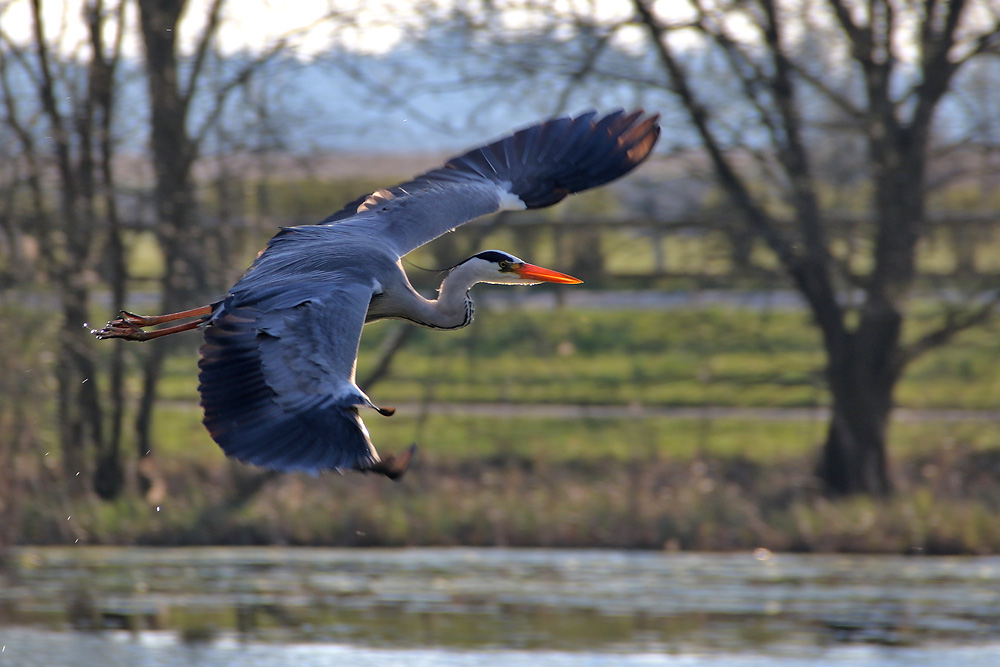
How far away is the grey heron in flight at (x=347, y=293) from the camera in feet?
17.5

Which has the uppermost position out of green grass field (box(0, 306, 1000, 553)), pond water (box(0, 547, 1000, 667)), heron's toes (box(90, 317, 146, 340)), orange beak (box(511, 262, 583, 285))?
orange beak (box(511, 262, 583, 285))

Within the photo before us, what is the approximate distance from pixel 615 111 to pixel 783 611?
432 centimetres

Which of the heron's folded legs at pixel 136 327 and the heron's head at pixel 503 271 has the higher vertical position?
the heron's head at pixel 503 271

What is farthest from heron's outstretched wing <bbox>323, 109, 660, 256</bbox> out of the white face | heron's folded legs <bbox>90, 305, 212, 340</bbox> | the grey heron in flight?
heron's folded legs <bbox>90, 305, 212, 340</bbox>

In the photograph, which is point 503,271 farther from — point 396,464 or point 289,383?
point 396,464

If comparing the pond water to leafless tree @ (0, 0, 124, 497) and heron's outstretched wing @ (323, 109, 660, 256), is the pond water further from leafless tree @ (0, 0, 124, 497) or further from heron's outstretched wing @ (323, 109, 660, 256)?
heron's outstretched wing @ (323, 109, 660, 256)

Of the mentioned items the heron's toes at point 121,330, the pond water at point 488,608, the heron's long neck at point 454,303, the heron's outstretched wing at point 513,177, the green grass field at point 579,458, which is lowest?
the pond water at point 488,608

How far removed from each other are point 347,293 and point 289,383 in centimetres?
71

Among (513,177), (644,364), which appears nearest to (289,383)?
(513,177)

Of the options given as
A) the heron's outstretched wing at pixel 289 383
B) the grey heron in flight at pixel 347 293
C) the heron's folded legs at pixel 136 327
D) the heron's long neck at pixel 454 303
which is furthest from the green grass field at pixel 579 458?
the heron's outstretched wing at pixel 289 383

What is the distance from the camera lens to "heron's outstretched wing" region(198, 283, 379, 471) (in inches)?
207

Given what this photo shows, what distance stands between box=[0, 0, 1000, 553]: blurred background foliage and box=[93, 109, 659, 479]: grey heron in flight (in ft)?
15.3

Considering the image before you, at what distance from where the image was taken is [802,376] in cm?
1305

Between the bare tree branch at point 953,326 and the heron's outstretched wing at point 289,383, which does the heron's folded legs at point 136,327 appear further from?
the bare tree branch at point 953,326
